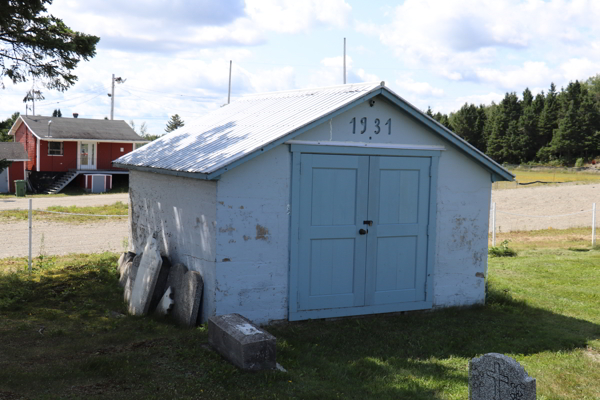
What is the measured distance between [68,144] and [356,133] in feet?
111

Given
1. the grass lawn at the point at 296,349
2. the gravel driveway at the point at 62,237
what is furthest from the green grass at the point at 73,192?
the grass lawn at the point at 296,349

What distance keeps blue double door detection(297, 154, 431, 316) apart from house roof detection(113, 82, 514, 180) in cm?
61

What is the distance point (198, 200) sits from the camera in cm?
820

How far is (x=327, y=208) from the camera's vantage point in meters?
8.46

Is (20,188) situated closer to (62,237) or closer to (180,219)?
(62,237)

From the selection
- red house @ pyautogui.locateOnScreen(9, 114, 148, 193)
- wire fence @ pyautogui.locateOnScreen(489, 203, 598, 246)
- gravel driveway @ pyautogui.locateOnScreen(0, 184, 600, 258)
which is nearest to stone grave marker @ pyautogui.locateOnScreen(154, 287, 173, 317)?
gravel driveway @ pyautogui.locateOnScreen(0, 184, 600, 258)

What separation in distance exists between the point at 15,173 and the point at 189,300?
3246cm

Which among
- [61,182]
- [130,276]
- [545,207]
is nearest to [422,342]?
[130,276]

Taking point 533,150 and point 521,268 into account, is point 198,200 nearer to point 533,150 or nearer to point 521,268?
point 521,268

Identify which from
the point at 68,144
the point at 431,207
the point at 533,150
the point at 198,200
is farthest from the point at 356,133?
the point at 533,150

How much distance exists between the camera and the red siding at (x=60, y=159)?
37344mm

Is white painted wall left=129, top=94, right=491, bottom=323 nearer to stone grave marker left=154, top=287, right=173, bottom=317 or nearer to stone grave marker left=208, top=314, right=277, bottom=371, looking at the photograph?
stone grave marker left=154, top=287, right=173, bottom=317

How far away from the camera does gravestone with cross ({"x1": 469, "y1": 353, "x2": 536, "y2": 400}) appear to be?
437 cm

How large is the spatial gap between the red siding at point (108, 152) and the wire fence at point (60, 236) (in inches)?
698
